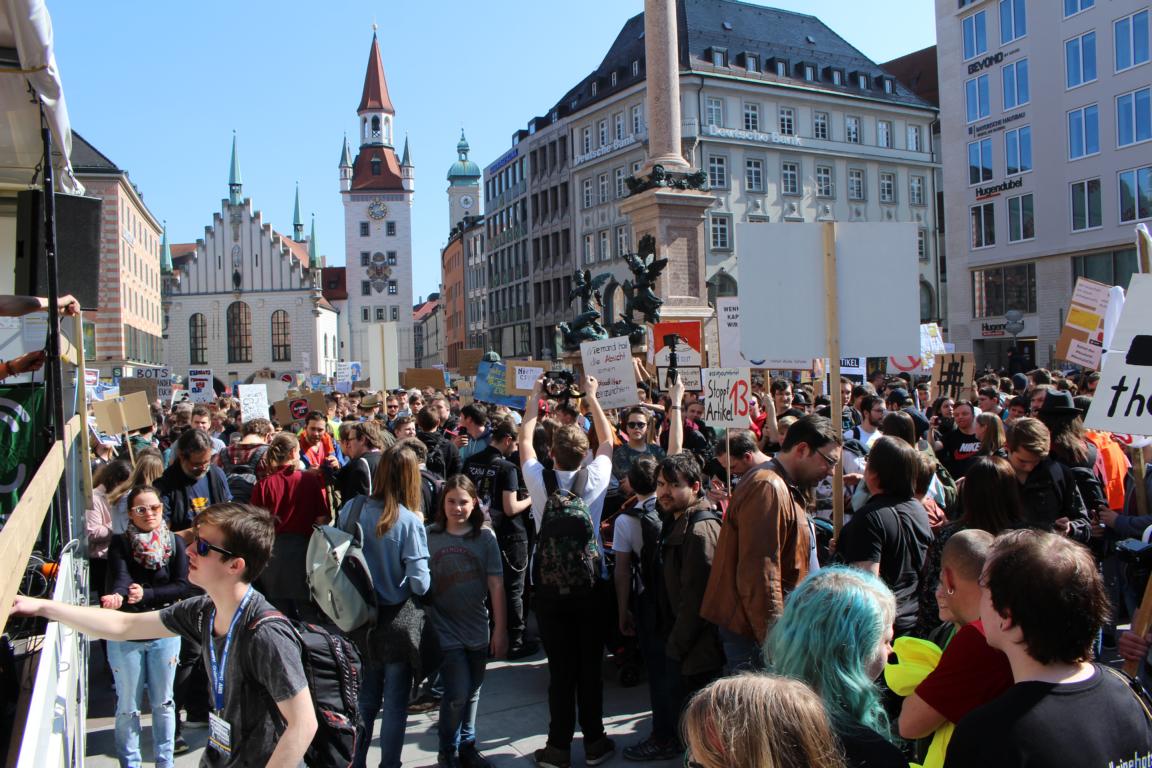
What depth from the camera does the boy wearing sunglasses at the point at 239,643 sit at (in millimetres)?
2984

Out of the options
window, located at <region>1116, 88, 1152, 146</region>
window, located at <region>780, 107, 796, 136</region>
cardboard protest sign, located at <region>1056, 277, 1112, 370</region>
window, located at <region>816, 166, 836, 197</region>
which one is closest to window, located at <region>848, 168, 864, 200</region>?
window, located at <region>816, 166, 836, 197</region>

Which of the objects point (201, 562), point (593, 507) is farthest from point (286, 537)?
point (201, 562)

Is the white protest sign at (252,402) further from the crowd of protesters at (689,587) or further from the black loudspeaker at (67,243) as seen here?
the black loudspeaker at (67,243)

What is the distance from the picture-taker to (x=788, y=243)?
5.64m

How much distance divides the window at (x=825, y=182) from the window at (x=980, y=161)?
14864mm

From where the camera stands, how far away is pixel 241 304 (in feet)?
307

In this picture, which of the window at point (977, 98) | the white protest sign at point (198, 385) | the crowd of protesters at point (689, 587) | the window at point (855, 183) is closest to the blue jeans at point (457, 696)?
the crowd of protesters at point (689, 587)

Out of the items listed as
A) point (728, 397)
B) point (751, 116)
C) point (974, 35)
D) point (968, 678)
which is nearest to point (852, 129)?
point (751, 116)

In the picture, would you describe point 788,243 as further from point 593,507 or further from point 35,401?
point 35,401

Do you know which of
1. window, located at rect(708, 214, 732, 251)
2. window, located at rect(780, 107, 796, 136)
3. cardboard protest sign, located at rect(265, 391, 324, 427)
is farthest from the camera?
window, located at rect(780, 107, 796, 136)

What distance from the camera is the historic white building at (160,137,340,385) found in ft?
305

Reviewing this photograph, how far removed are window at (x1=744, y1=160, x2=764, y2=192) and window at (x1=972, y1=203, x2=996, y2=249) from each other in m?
14.9

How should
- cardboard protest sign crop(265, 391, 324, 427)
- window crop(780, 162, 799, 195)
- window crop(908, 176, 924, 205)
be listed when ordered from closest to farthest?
cardboard protest sign crop(265, 391, 324, 427)
window crop(780, 162, 799, 195)
window crop(908, 176, 924, 205)

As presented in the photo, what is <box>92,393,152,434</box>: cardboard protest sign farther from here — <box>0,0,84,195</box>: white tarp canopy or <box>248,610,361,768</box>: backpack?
<box>248,610,361,768</box>: backpack
